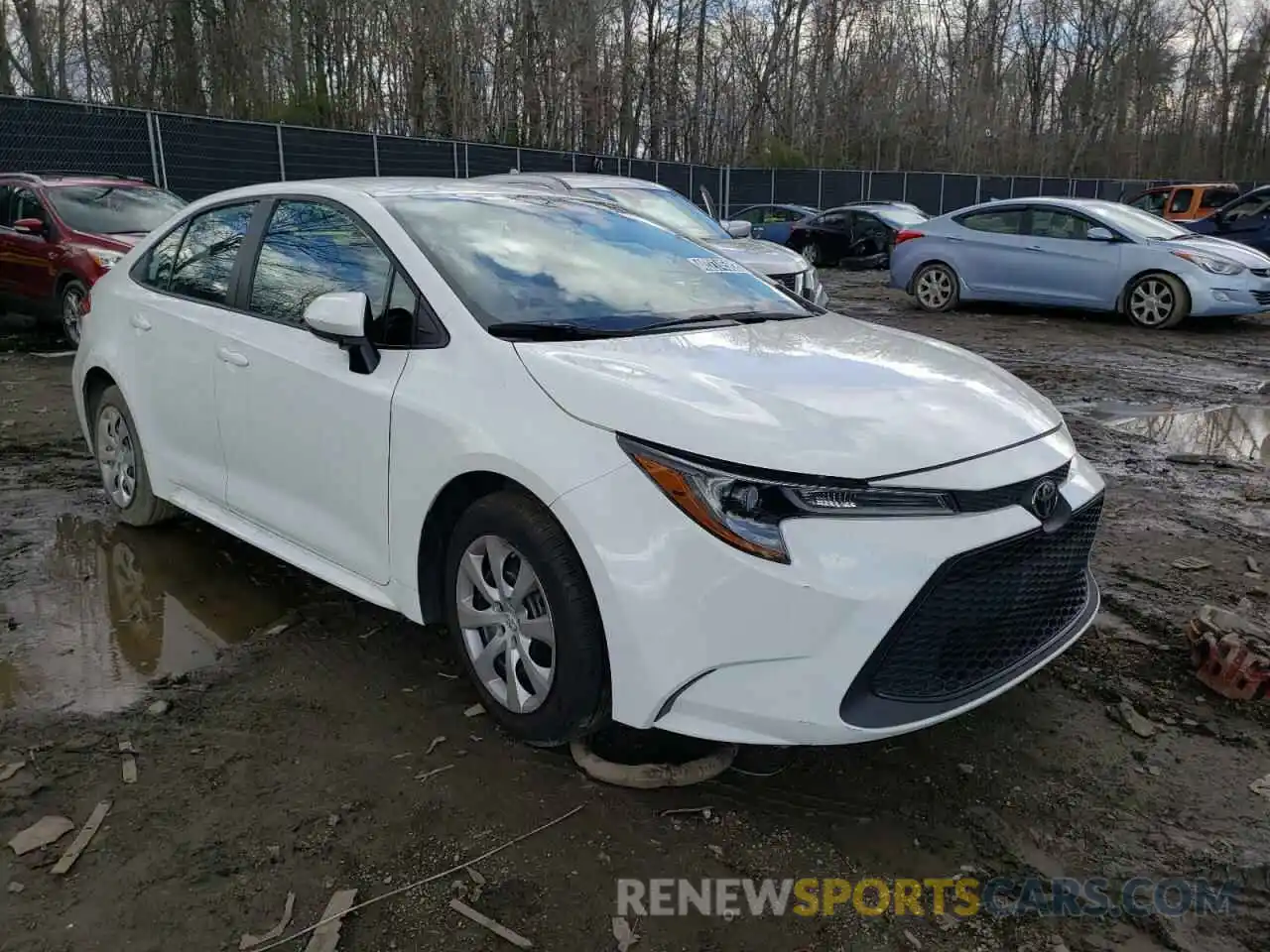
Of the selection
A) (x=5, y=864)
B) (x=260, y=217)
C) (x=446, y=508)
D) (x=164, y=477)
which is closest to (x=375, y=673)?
(x=446, y=508)

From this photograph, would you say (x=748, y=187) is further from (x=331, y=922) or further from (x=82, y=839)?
(x=331, y=922)

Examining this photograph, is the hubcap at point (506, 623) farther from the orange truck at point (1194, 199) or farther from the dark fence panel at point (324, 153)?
the orange truck at point (1194, 199)

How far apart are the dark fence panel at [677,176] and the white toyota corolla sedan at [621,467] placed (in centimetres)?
2458

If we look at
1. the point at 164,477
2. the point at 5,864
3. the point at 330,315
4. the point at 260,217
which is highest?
the point at 260,217

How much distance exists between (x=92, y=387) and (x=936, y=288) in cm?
1090

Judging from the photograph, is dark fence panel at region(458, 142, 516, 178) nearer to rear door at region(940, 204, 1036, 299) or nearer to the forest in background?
the forest in background

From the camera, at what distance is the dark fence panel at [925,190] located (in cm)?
3459

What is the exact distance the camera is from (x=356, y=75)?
26.7m

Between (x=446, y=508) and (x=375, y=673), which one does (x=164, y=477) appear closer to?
(x=375, y=673)

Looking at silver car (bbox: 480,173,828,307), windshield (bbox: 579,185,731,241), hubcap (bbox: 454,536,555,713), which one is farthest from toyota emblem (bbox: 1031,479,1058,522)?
windshield (bbox: 579,185,731,241)

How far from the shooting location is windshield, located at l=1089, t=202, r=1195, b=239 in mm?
11430

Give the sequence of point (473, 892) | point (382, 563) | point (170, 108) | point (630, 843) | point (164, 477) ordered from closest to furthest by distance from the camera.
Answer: point (473, 892), point (630, 843), point (382, 563), point (164, 477), point (170, 108)

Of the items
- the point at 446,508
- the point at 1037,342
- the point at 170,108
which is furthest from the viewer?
the point at 170,108

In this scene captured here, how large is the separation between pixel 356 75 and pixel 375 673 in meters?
26.7
